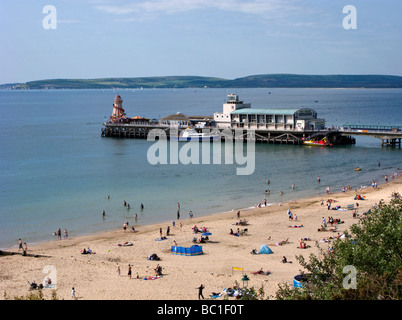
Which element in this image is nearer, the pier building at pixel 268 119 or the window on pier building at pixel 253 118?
→ the pier building at pixel 268 119

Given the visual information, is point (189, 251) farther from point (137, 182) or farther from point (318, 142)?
point (318, 142)

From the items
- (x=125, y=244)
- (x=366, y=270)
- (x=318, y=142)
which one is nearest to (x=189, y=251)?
(x=125, y=244)

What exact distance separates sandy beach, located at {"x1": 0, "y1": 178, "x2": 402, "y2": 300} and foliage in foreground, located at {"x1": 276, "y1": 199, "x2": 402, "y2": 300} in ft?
16.6

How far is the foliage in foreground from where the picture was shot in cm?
1302

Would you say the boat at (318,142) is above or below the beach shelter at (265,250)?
above

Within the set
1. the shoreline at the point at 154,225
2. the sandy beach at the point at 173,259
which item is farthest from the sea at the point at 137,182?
the sandy beach at the point at 173,259

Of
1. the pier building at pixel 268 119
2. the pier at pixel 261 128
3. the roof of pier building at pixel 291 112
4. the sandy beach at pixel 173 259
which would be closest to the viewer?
the sandy beach at pixel 173 259

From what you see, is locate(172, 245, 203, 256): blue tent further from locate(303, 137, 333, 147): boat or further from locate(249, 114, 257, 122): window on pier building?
locate(249, 114, 257, 122): window on pier building

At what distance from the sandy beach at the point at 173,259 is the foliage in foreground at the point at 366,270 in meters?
5.04

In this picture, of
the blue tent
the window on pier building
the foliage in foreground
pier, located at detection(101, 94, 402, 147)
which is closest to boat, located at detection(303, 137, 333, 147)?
pier, located at detection(101, 94, 402, 147)

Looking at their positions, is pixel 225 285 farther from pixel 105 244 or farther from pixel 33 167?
pixel 33 167

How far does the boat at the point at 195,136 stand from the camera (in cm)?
8062

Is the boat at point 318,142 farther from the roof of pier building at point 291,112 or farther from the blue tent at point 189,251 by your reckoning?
the blue tent at point 189,251

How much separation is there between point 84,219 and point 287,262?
644 inches
